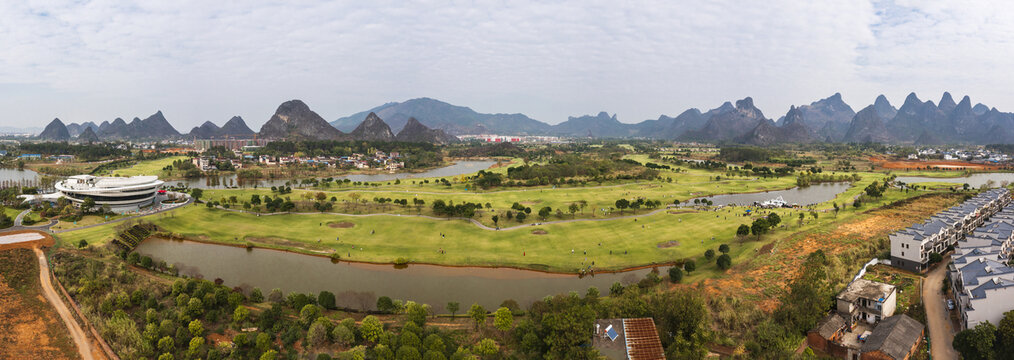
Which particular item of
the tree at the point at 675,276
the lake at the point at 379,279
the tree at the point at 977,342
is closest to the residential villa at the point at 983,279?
the tree at the point at 977,342

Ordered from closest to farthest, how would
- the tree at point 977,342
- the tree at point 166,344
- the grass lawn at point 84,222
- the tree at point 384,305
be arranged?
1. the tree at point 977,342
2. the tree at point 166,344
3. the tree at point 384,305
4. the grass lawn at point 84,222

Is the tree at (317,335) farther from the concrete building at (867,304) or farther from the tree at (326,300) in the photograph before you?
the concrete building at (867,304)

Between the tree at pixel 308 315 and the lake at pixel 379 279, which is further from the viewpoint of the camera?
the lake at pixel 379 279

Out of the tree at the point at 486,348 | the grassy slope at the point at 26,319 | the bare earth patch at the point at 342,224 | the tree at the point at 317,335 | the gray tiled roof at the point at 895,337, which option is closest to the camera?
the gray tiled roof at the point at 895,337

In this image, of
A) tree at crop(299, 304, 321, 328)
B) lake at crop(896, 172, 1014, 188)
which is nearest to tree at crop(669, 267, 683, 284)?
tree at crop(299, 304, 321, 328)

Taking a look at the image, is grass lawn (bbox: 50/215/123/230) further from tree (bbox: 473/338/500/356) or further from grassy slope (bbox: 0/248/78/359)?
tree (bbox: 473/338/500/356)

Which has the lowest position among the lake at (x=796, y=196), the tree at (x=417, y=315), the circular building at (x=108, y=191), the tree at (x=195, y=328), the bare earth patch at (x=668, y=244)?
the tree at (x=195, y=328)

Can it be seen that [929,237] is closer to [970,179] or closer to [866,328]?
[866,328]
